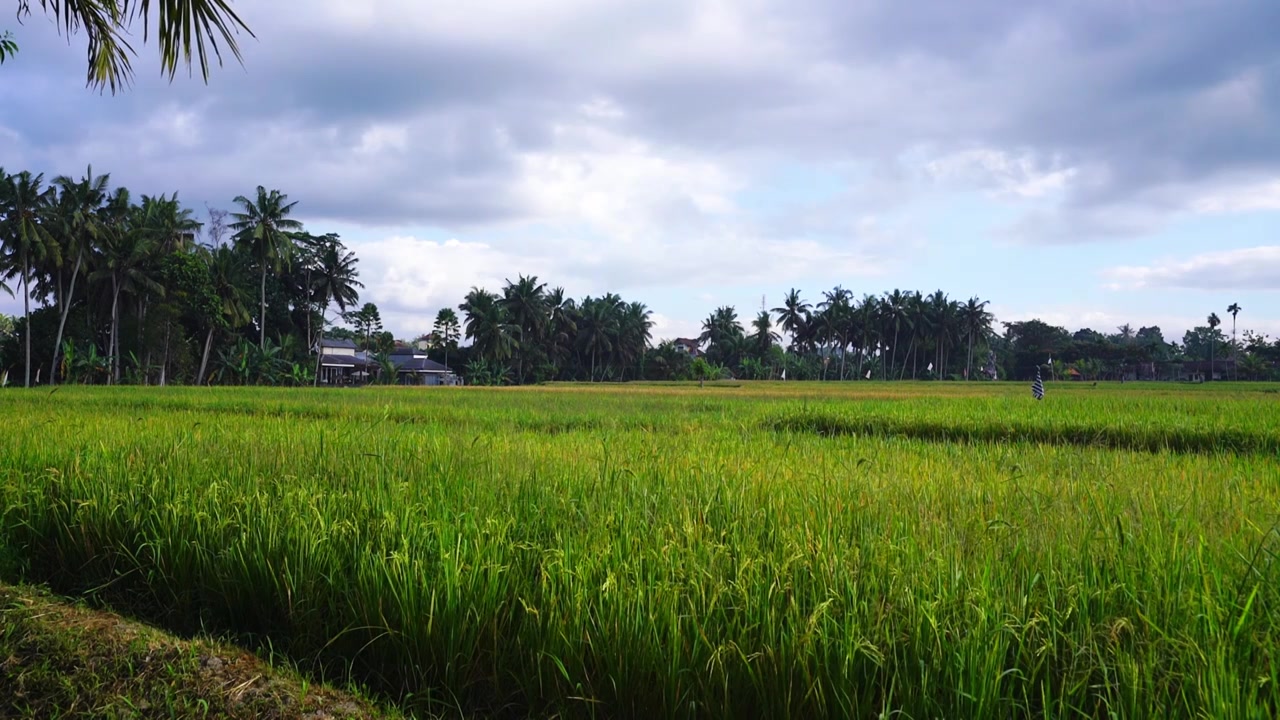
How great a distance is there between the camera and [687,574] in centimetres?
284

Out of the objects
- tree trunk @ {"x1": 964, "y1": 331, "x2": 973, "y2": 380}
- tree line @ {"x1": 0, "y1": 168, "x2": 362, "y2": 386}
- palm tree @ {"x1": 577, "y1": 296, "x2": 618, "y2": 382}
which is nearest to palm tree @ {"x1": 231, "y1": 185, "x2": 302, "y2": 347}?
tree line @ {"x1": 0, "y1": 168, "x2": 362, "y2": 386}

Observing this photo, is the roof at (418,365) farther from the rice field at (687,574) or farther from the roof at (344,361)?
the rice field at (687,574)

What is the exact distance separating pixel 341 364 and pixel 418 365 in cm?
602

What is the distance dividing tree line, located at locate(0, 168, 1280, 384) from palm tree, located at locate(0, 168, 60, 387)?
71 millimetres

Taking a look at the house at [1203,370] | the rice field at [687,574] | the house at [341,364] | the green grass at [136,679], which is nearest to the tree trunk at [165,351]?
the house at [341,364]

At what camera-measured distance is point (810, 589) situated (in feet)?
8.89

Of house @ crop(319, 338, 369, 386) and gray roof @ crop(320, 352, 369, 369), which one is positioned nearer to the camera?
gray roof @ crop(320, 352, 369, 369)

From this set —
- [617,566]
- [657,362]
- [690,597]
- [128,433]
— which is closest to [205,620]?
[617,566]

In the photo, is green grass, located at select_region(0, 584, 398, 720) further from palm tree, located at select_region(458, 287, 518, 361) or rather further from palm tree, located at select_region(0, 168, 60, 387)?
palm tree, located at select_region(458, 287, 518, 361)

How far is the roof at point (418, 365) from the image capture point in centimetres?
5914

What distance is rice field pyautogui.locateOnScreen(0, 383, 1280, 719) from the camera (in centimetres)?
221

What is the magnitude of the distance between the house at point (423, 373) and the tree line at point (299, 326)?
1.12 m

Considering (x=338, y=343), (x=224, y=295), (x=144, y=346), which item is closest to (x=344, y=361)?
(x=338, y=343)

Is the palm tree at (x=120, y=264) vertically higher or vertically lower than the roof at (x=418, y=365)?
higher
